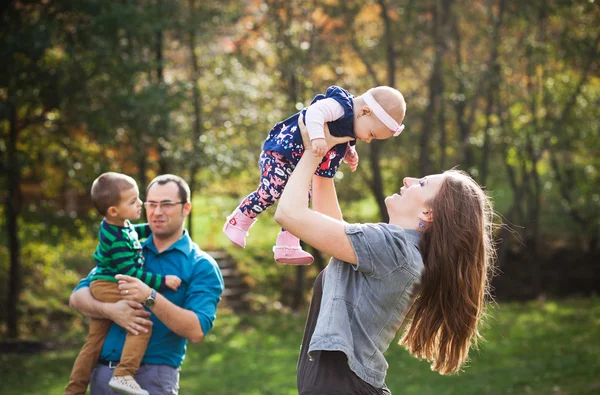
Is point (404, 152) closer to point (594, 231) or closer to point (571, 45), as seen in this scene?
point (571, 45)

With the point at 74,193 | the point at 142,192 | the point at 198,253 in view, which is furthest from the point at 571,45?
the point at 198,253

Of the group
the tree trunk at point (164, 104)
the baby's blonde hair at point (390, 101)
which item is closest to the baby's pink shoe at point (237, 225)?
Answer: the baby's blonde hair at point (390, 101)

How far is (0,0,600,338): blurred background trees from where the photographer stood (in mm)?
10000

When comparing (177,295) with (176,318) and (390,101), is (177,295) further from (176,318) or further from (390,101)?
(390,101)

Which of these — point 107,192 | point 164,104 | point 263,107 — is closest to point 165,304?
point 107,192

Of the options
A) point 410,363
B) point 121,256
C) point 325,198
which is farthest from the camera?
point 410,363

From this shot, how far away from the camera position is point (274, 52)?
40.5 feet

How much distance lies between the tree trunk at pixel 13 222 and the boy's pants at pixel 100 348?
282 inches

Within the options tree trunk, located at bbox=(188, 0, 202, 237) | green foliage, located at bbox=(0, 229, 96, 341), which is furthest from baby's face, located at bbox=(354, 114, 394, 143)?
green foliage, located at bbox=(0, 229, 96, 341)

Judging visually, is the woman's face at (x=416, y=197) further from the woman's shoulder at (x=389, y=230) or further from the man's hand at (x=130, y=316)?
the man's hand at (x=130, y=316)

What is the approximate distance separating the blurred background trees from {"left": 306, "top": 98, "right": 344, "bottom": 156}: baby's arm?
275 inches

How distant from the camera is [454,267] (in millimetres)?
2586

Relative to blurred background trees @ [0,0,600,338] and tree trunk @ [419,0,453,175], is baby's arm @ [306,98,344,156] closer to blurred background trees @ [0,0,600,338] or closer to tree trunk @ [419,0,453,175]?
blurred background trees @ [0,0,600,338]

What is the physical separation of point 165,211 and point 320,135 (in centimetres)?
112
